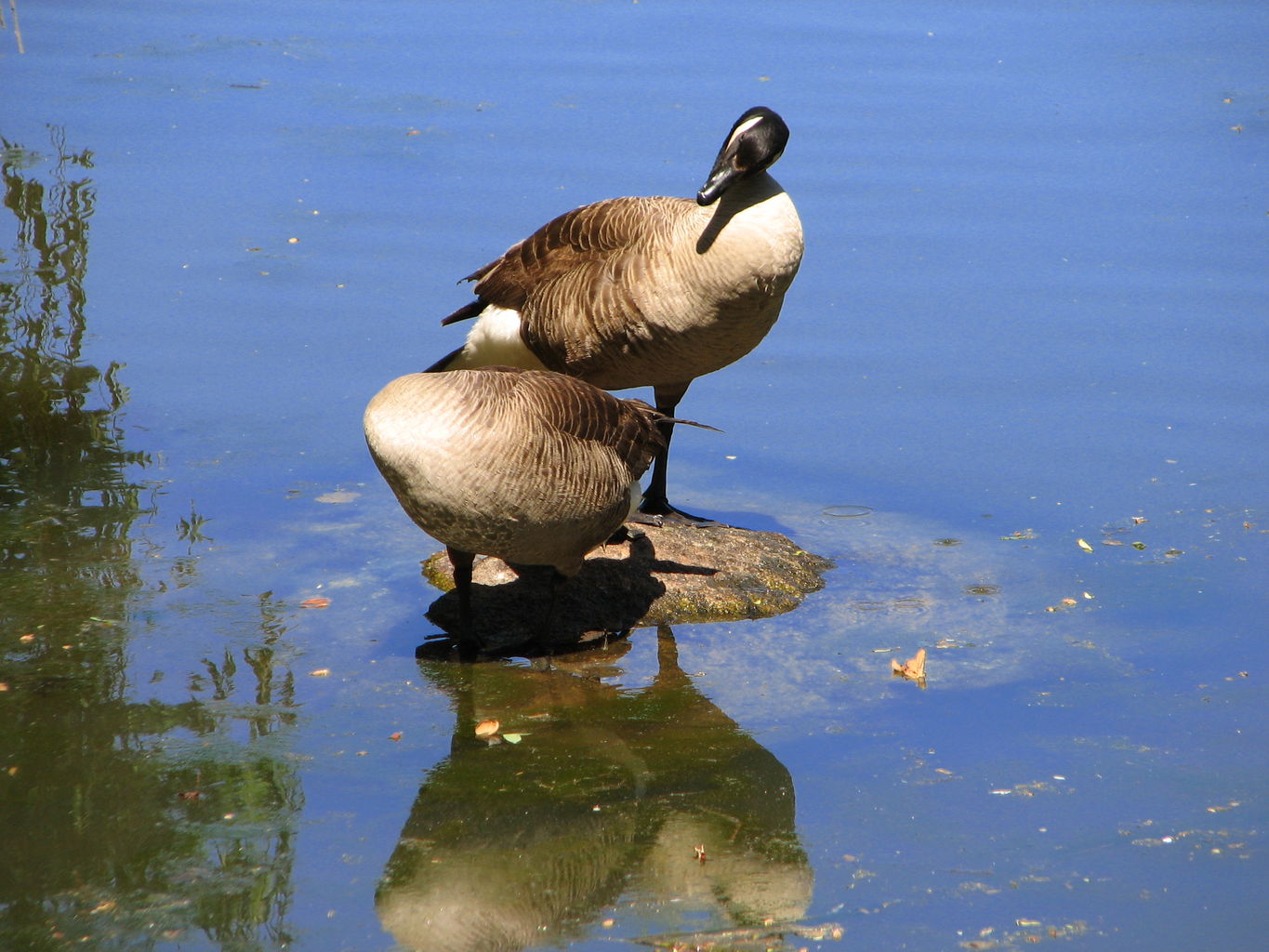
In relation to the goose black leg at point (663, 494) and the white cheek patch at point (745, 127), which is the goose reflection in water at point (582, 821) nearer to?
the goose black leg at point (663, 494)

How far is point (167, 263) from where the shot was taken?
9.34 metres

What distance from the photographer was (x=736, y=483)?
7.33 meters

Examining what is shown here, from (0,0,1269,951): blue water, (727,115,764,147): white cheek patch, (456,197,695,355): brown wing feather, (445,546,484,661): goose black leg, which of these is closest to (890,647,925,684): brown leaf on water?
(0,0,1269,951): blue water

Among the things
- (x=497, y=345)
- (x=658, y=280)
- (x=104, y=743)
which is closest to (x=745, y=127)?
(x=658, y=280)

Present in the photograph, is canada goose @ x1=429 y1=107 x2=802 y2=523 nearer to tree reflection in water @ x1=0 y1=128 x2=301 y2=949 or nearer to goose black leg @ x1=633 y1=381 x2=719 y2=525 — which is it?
goose black leg @ x1=633 y1=381 x2=719 y2=525

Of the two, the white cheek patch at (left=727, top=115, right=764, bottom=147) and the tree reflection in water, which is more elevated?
the white cheek patch at (left=727, top=115, right=764, bottom=147)

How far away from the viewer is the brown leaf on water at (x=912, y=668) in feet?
17.6

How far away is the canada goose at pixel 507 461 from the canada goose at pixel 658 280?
53cm

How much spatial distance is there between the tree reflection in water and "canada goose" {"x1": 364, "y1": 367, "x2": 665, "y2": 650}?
0.92m

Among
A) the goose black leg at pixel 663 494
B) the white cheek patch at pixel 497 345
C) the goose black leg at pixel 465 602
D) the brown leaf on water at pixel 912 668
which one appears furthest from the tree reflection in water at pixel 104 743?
the brown leaf on water at pixel 912 668

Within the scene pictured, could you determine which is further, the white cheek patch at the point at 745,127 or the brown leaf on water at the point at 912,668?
the white cheek patch at the point at 745,127

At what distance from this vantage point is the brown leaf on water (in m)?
5.38

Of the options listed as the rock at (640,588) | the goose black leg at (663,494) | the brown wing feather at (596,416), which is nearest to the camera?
the brown wing feather at (596,416)

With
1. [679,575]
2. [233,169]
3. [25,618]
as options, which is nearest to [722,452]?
[679,575]
